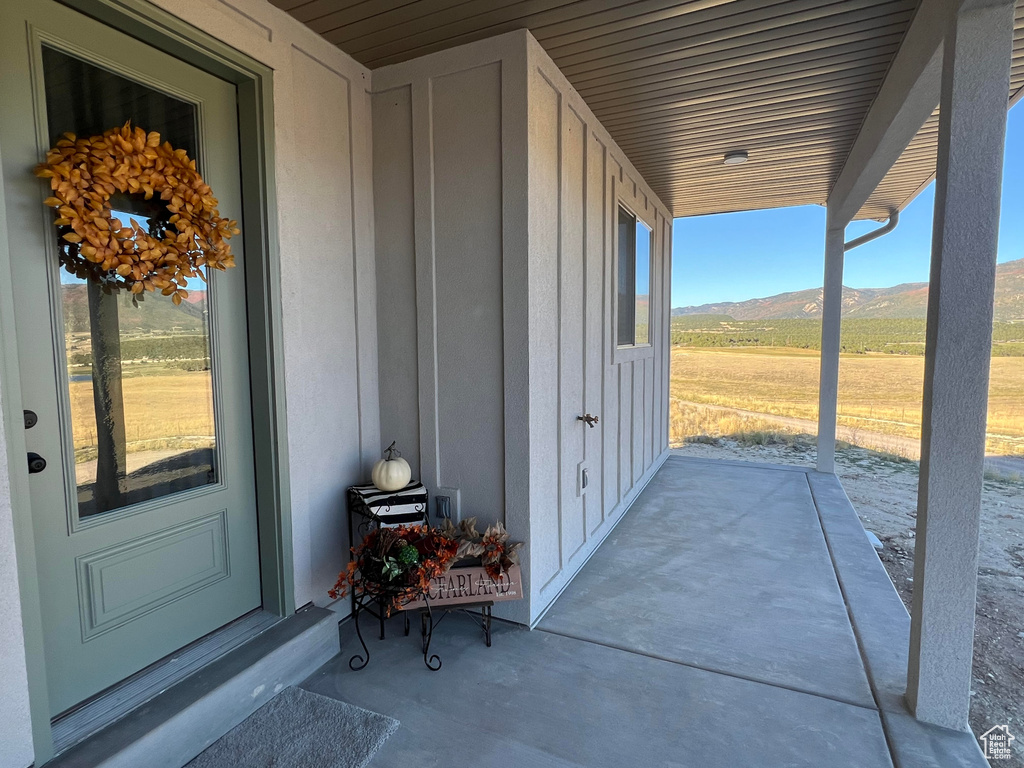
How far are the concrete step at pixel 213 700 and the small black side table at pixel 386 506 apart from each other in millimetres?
248

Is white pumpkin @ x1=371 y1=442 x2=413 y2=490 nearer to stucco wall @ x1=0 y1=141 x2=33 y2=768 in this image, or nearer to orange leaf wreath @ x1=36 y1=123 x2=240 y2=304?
orange leaf wreath @ x1=36 y1=123 x2=240 y2=304

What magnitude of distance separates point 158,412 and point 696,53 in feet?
9.09

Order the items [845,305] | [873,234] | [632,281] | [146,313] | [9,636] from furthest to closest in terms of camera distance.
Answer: [845,305], [873,234], [632,281], [146,313], [9,636]

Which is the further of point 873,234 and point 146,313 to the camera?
point 873,234

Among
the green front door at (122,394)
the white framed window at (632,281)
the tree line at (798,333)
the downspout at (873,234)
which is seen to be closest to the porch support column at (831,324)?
the downspout at (873,234)

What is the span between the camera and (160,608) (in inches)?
71.0

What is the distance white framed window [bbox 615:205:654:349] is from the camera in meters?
3.94

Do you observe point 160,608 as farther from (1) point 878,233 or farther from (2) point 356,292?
(1) point 878,233

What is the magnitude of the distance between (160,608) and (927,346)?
113 inches

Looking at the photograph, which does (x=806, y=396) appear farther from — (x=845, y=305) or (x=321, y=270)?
(x=321, y=270)

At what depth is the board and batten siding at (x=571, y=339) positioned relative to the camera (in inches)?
95.1

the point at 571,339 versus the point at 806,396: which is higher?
the point at 571,339

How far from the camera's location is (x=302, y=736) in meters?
1.71

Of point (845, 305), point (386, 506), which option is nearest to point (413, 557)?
point (386, 506)
